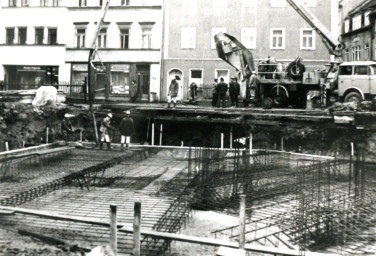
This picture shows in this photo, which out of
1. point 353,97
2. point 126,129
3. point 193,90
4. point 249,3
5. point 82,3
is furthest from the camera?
point 82,3

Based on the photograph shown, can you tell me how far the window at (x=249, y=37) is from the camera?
68.1 feet

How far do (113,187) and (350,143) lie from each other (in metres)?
8.90

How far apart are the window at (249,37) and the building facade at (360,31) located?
715cm

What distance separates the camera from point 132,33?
2394cm

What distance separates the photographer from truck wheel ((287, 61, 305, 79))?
18.3m

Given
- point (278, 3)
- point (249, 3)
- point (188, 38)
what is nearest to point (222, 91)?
point (249, 3)

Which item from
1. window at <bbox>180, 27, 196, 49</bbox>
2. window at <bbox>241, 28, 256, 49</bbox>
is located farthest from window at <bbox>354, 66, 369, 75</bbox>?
window at <bbox>180, 27, 196, 49</bbox>

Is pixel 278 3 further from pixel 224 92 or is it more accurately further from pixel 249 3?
pixel 224 92

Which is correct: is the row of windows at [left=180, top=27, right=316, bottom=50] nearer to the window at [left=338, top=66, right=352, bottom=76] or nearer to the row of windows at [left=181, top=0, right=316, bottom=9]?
the row of windows at [left=181, top=0, right=316, bottom=9]

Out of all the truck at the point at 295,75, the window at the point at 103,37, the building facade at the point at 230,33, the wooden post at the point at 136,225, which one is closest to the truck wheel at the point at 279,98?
the truck at the point at 295,75

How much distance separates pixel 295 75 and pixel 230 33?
373cm

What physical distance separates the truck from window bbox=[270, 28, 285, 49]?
8.13ft

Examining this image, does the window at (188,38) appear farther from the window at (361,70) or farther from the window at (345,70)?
the window at (361,70)

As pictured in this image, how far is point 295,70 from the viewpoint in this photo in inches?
727
